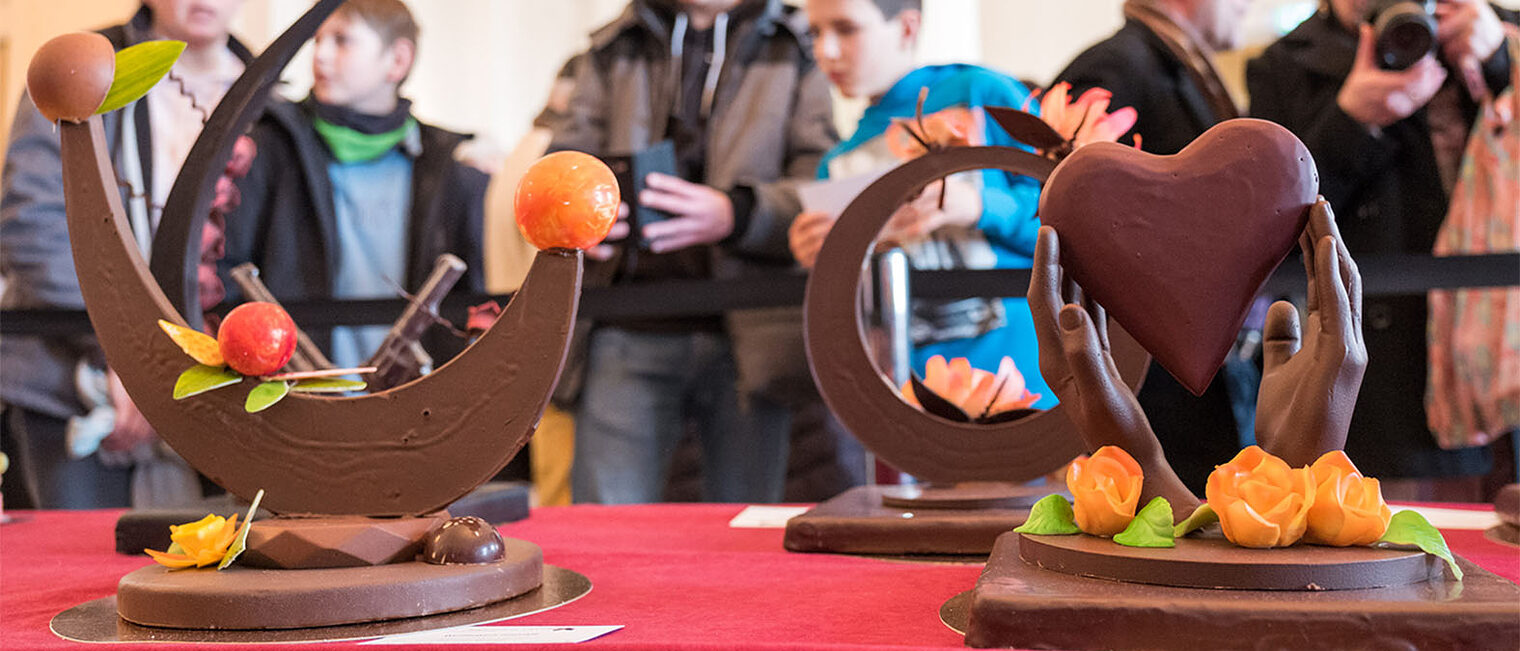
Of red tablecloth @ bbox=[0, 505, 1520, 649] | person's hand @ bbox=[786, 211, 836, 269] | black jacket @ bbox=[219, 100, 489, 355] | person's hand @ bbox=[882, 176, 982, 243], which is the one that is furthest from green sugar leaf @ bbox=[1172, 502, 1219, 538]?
black jacket @ bbox=[219, 100, 489, 355]

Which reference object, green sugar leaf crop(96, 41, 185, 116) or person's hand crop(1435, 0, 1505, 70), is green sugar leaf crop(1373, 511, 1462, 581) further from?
person's hand crop(1435, 0, 1505, 70)

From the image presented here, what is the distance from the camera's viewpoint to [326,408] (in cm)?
81

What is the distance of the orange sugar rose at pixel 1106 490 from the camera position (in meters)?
0.66

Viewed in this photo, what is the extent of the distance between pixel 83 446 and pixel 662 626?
74.2 inches

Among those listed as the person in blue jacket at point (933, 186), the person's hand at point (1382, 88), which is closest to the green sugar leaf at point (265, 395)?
the person in blue jacket at point (933, 186)

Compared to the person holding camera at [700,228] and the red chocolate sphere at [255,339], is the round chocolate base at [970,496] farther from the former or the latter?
the person holding camera at [700,228]

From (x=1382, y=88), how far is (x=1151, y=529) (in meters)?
1.51

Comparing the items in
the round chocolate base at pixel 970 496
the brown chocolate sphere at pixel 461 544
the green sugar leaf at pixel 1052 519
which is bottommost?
the round chocolate base at pixel 970 496

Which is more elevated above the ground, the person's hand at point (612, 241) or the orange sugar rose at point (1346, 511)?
the person's hand at point (612, 241)

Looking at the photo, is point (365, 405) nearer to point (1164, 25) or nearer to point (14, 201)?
point (1164, 25)

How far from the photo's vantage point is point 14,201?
7.21 feet

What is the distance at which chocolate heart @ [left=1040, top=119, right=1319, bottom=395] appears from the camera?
68 cm

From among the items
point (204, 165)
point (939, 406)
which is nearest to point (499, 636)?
point (204, 165)

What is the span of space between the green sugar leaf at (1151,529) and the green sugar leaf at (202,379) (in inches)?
21.9
